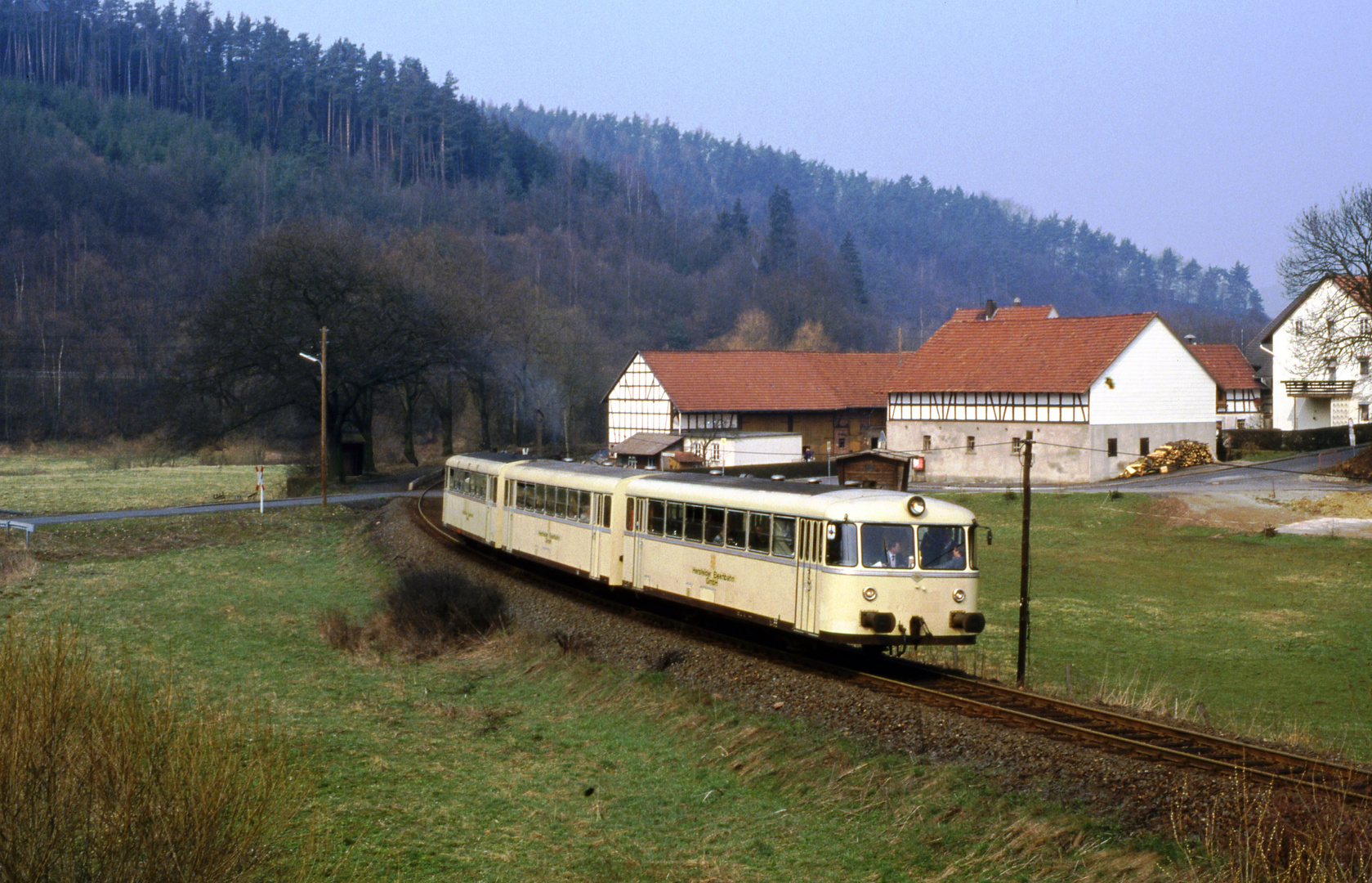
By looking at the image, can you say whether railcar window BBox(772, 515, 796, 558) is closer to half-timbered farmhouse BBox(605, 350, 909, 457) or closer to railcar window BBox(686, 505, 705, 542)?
railcar window BBox(686, 505, 705, 542)

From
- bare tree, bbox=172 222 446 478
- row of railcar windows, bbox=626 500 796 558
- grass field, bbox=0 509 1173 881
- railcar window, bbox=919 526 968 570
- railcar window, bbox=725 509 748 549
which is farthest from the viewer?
bare tree, bbox=172 222 446 478

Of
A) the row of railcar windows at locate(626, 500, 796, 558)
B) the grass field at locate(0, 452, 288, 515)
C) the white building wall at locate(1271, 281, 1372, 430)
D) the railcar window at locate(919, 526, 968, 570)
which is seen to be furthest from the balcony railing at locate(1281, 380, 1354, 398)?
the railcar window at locate(919, 526, 968, 570)

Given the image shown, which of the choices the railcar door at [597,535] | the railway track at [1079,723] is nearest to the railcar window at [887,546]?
the railway track at [1079,723]

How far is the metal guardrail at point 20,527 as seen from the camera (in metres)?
33.6

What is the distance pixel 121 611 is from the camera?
23625 millimetres

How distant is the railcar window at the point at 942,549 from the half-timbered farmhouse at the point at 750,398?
1765 inches

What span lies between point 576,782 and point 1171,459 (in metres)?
46.7

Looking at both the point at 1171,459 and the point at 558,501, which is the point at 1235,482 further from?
the point at 558,501

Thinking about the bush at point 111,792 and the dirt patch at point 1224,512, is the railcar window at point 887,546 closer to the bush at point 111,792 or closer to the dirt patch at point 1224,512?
the bush at point 111,792

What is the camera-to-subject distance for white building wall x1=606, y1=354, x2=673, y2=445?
64125 millimetres

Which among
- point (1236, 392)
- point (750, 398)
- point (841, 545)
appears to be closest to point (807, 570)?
point (841, 545)

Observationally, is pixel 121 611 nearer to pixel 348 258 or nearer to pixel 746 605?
pixel 746 605

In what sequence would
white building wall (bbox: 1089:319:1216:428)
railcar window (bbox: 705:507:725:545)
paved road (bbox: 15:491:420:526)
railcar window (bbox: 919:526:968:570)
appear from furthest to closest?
white building wall (bbox: 1089:319:1216:428) < paved road (bbox: 15:491:420:526) < railcar window (bbox: 705:507:725:545) < railcar window (bbox: 919:526:968:570)

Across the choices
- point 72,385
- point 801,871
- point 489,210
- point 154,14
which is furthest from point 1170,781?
point 154,14
